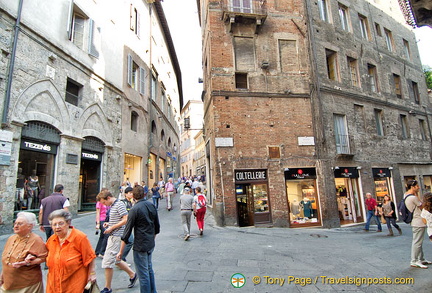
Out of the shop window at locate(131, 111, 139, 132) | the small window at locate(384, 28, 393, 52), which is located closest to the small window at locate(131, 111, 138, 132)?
the shop window at locate(131, 111, 139, 132)

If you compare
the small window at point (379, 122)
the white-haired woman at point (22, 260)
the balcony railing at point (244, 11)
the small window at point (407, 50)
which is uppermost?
the small window at point (407, 50)

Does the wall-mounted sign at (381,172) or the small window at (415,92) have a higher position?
the small window at (415,92)

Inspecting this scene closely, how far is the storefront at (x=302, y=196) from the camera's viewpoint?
1126 centimetres

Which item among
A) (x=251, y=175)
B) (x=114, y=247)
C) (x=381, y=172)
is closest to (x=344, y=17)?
(x=381, y=172)

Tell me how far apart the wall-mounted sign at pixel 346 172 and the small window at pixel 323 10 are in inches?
351

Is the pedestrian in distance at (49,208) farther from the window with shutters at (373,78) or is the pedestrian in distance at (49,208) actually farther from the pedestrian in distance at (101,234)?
the window with shutters at (373,78)

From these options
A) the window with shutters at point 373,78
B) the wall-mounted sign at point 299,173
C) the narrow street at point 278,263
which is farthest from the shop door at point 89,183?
the window with shutters at point 373,78

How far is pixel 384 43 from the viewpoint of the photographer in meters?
16.9

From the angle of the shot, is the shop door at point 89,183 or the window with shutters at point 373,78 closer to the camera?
the shop door at point 89,183

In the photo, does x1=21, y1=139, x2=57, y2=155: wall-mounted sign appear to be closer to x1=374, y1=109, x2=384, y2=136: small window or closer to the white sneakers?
the white sneakers

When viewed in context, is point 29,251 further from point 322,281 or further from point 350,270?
point 350,270

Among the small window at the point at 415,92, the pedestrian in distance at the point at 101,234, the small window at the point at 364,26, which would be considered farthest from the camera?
the small window at the point at 415,92

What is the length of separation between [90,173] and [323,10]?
1683 cm

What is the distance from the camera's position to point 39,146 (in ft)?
30.7
